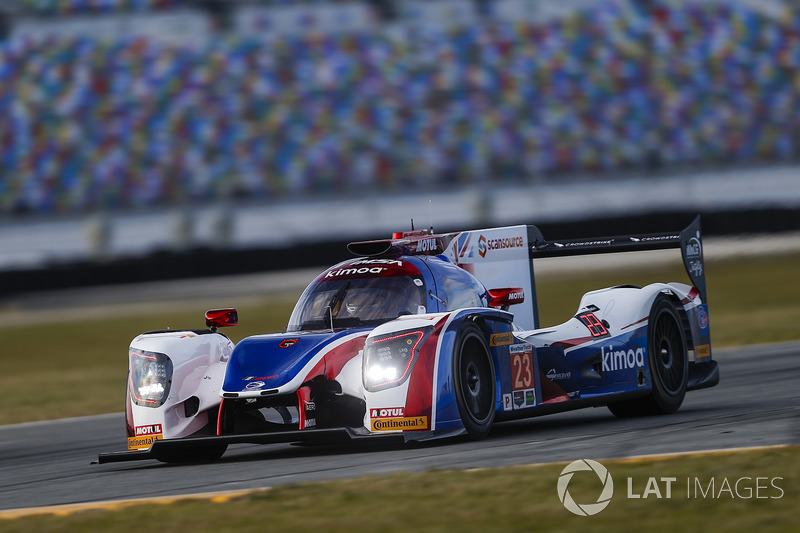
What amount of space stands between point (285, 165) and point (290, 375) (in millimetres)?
18936

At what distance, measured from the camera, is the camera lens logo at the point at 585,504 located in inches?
175

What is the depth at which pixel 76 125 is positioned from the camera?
2597 centimetres

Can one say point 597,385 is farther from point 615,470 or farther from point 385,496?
point 385,496

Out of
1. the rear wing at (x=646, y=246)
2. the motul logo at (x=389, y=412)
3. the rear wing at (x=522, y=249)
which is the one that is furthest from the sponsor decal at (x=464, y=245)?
the motul logo at (x=389, y=412)

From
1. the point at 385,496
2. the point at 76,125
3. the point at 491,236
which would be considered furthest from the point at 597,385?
the point at 76,125

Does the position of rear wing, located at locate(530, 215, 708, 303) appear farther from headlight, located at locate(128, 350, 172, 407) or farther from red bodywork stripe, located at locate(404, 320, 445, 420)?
headlight, located at locate(128, 350, 172, 407)

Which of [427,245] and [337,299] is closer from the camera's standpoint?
[337,299]

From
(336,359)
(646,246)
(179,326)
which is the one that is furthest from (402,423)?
Answer: (179,326)

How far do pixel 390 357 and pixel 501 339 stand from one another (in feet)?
3.12

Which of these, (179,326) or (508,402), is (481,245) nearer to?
(508,402)

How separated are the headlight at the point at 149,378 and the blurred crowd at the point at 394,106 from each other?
17396 mm

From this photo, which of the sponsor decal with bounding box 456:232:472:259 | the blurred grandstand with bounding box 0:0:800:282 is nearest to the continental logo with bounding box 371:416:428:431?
the sponsor decal with bounding box 456:232:472:259

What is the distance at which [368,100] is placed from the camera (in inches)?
1051

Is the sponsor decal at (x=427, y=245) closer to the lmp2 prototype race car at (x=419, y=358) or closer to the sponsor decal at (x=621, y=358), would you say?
the lmp2 prototype race car at (x=419, y=358)
